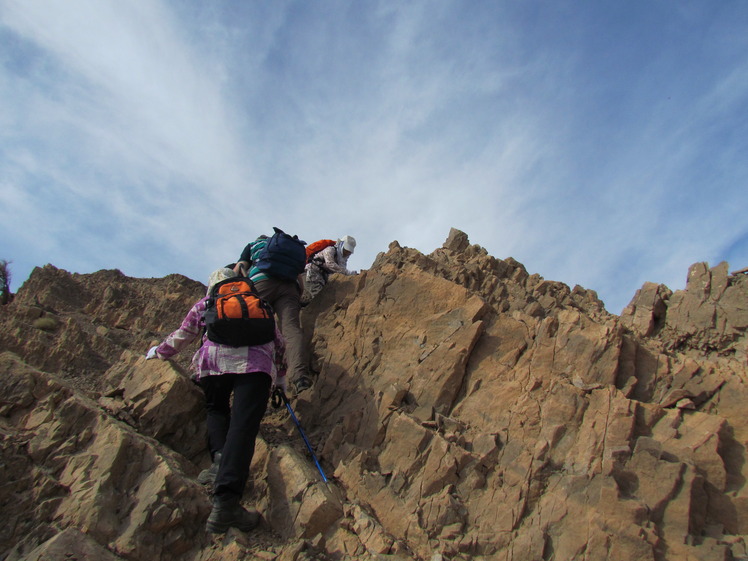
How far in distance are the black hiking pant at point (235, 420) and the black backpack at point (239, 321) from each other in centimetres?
45

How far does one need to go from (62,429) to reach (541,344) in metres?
6.43

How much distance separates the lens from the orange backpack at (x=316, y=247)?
9.88 meters

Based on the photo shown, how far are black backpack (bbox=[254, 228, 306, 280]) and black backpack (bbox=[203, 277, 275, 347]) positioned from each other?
6.61ft

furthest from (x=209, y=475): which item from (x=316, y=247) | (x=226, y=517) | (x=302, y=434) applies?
(x=316, y=247)

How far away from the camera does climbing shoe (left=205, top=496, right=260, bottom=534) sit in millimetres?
5141

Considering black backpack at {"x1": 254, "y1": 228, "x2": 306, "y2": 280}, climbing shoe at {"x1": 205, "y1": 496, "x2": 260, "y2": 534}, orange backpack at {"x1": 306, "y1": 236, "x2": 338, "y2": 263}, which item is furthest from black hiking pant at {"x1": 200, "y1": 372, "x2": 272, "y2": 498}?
orange backpack at {"x1": 306, "y1": 236, "x2": 338, "y2": 263}

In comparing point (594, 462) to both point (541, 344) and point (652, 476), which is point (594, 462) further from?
point (541, 344)

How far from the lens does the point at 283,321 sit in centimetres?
809

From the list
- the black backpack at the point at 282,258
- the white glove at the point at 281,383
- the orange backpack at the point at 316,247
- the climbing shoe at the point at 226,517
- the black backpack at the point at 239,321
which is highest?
the orange backpack at the point at 316,247

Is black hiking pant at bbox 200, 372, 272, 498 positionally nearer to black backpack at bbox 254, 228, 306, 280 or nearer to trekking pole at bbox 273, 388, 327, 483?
trekking pole at bbox 273, 388, 327, 483

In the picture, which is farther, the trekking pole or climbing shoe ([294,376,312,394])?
climbing shoe ([294,376,312,394])

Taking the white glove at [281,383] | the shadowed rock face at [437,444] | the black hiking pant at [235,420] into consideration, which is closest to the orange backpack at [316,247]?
the shadowed rock face at [437,444]

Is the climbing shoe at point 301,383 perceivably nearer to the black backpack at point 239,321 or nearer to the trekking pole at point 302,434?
the trekking pole at point 302,434

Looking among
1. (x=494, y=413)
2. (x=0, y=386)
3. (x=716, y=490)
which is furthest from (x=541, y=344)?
(x=0, y=386)
